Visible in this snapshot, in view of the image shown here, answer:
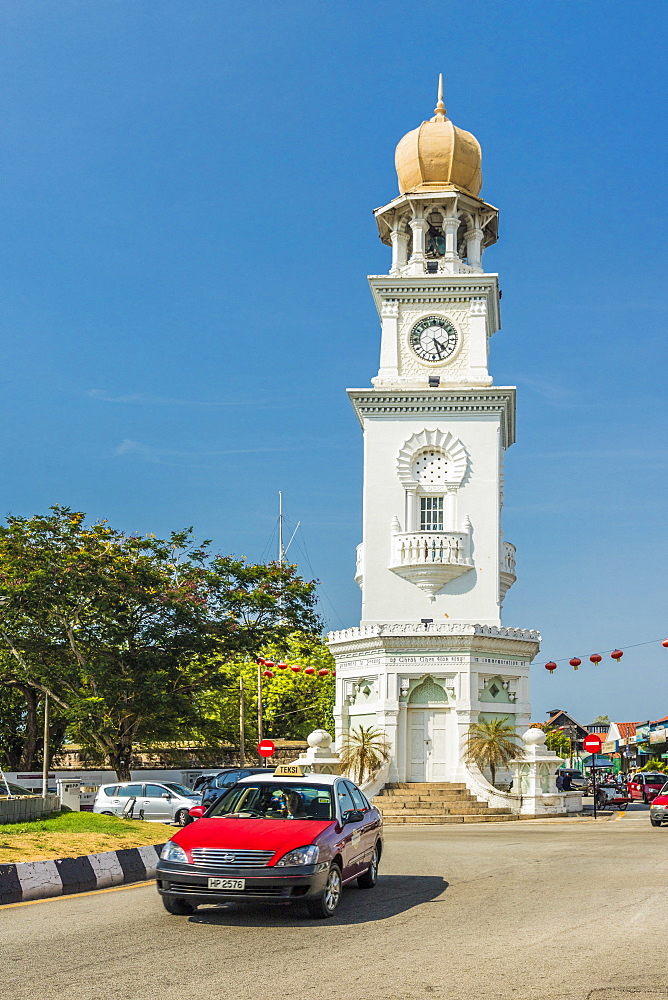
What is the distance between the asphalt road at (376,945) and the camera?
8.34 m

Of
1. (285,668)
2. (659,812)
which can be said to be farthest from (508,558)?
(659,812)

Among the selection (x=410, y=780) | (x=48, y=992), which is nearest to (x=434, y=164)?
(x=410, y=780)

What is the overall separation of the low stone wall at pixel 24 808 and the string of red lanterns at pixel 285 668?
23398 mm

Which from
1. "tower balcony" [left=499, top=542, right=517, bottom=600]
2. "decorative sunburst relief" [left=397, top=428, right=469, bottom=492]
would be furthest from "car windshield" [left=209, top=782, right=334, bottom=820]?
"decorative sunburst relief" [left=397, top=428, right=469, bottom=492]

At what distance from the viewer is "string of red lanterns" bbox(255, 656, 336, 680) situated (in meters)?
45.9

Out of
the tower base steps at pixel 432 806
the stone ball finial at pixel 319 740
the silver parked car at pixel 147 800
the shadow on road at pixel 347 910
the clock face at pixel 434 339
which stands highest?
the clock face at pixel 434 339

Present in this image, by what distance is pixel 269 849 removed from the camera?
1128 centimetres

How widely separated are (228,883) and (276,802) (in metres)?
2.04

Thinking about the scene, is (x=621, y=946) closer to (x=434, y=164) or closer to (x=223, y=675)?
(x=223, y=675)

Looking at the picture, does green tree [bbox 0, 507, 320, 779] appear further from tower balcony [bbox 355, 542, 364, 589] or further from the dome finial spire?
the dome finial spire

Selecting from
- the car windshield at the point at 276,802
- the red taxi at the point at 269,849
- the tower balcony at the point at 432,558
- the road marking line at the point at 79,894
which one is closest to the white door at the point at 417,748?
the tower balcony at the point at 432,558

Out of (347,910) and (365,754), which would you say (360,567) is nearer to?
(365,754)

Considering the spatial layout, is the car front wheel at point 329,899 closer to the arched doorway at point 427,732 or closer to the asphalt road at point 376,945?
the asphalt road at point 376,945

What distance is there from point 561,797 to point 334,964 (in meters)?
28.9
